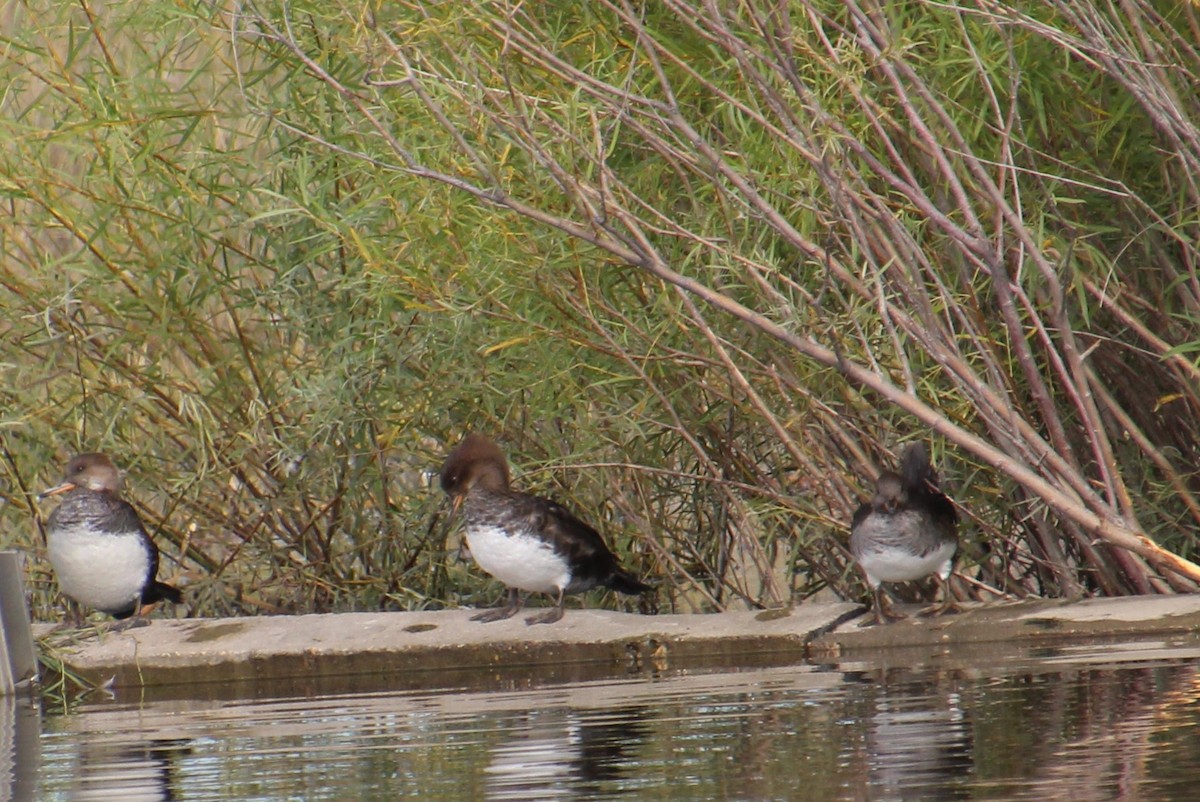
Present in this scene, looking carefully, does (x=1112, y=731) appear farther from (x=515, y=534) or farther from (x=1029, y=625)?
(x=515, y=534)

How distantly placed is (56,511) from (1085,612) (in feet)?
13.4

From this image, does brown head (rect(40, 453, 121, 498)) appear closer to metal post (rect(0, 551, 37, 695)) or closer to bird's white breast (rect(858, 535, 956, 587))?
metal post (rect(0, 551, 37, 695))

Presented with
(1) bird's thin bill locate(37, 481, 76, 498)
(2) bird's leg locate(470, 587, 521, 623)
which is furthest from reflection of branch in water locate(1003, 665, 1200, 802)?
(1) bird's thin bill locate(37, 481, 76, 498)

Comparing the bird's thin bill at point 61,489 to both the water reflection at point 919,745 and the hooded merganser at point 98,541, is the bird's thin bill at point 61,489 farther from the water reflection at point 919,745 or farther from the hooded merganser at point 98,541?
the water reflection at point 919,745

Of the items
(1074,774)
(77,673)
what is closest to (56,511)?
(77,673)

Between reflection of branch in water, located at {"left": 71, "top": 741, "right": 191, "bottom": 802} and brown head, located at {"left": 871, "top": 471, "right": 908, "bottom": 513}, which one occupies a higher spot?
brown head, located at {"left": 871, "top": 471, "right": 908, "bottom": 513}

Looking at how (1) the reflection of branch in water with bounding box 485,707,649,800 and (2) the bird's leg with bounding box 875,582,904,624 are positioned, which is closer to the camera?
(1) the reflection of branch in water with bounding box 485,707,649,800

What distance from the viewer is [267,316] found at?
28.5ft

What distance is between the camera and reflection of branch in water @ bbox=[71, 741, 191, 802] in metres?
4.39

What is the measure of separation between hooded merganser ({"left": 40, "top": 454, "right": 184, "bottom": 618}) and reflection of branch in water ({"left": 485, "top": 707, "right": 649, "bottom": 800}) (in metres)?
2.84

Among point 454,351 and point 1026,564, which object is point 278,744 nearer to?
point 454,351

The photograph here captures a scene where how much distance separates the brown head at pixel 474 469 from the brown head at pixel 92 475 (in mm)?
1380

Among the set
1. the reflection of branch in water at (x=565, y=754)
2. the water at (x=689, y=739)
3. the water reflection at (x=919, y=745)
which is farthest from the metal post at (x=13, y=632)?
the water reflection at (x=919, y=745)

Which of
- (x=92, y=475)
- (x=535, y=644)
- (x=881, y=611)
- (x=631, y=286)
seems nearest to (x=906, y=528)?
(x=881, y=611)
